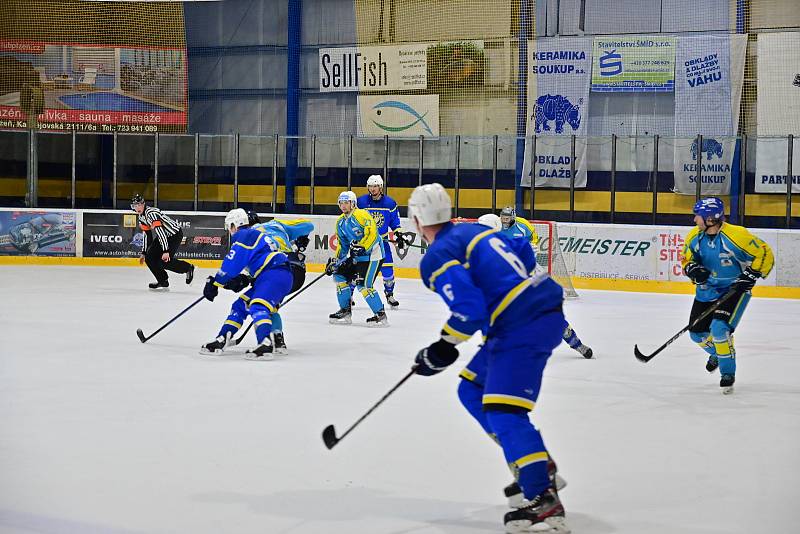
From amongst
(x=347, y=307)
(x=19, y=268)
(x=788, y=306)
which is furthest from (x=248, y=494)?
(x=19, y=268)

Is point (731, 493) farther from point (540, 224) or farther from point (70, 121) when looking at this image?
point (70, 121)

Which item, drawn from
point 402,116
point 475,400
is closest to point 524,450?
point 475,400

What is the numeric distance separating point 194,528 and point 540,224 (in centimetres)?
1084

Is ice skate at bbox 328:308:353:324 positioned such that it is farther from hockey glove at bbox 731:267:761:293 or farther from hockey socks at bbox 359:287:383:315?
hockey glove at bbox 731:267:761:293

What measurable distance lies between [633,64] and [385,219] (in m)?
8.07

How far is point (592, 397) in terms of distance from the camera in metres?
6.14

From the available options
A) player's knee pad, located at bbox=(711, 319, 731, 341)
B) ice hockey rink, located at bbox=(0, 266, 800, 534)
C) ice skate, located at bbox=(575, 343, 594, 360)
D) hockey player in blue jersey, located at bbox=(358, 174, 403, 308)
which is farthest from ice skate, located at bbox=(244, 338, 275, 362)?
hockey player in blue jersey, located at bbox=(358, 174, 403, 308)

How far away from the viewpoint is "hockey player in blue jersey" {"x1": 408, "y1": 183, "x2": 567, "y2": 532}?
3.44m

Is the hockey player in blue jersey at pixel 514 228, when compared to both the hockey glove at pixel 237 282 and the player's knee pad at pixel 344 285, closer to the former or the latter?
the player's knee pad at pixel 344 285

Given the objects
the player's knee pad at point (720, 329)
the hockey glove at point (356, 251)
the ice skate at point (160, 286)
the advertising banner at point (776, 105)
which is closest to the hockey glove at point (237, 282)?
the hockey glove at point (356, 251)

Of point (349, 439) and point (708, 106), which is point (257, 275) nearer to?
point (349, 439)

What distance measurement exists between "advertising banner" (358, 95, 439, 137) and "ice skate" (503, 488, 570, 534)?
15338 mm

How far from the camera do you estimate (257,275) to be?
7.34 metres

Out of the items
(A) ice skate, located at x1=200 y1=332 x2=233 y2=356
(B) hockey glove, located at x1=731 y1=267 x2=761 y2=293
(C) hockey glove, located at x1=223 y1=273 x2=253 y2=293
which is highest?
(B) hockey glove, located at x1=731 y1=267 x2=761 y2=293
